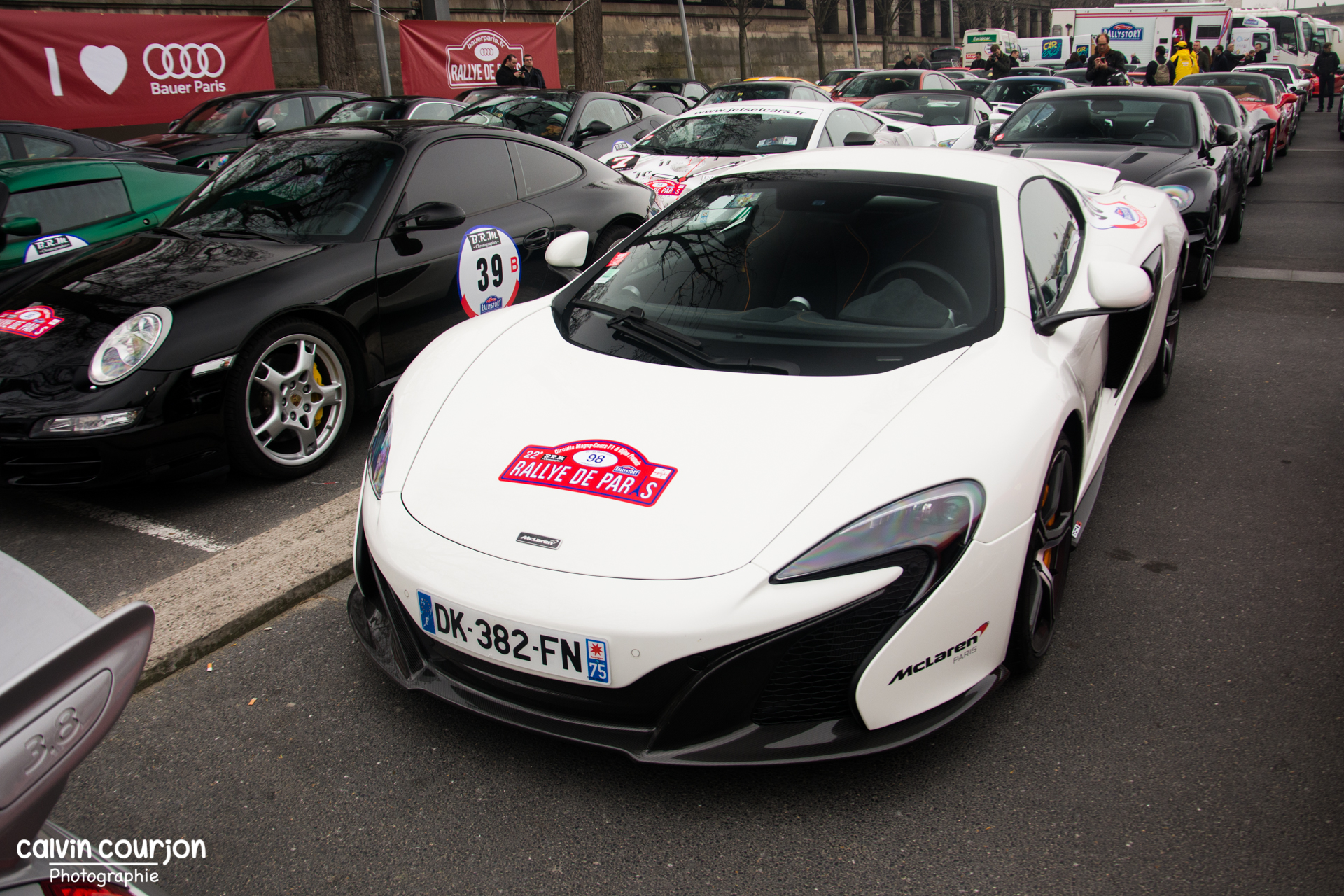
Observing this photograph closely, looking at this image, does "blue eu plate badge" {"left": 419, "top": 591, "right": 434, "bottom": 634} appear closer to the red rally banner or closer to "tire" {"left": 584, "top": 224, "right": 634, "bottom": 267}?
"tire" {"left": 584, "top": 224, "right": 634, "bottom": 267}

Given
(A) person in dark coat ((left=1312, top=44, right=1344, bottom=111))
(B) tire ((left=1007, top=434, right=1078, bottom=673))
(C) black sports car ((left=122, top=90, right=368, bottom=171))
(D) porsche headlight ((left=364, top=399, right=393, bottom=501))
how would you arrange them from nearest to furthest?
1. (B) tire ((left=1007, top=434, right=1078, bottom=673))
2. (D) porsche headlight ((left=364, top=399, right=393, bottom=501))
3. (C) black sports car ((left=122, top=90, right=368, bottom=171))
4. (A) person in dark coat ((left=1312, top=44, right=1344, bottom=111))

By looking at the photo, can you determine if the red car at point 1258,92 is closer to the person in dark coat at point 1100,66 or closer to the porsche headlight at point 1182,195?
the person in dark coat at point 1100,66

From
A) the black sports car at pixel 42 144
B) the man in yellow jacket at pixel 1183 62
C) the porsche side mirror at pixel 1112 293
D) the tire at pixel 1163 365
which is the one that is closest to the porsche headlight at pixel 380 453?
the porsche side mirror at pixel 1112 293

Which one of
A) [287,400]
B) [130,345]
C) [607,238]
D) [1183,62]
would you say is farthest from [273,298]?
[1183,62]

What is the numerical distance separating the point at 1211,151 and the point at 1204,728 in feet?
21.6

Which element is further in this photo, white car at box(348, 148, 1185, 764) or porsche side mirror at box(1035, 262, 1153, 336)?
porsche side mirror at box(1035, 262, 1153, 336)

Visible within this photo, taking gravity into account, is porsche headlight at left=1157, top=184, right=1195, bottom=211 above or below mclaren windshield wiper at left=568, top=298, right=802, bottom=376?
above

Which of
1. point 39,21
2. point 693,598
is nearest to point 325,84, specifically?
point 39,21

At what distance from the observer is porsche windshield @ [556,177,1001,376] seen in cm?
276

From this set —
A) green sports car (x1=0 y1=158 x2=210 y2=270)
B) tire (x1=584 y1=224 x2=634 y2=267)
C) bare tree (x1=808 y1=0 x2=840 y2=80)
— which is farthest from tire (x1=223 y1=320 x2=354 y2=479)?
bare tree (x1=808 y1=0 x2=840 y2=80)

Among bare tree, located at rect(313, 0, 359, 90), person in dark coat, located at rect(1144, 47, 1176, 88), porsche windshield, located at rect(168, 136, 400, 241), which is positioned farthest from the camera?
person in dark coat, located at rect(1144, 47, 1176, 88)

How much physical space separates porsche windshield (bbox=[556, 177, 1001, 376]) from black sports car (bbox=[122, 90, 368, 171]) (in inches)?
335

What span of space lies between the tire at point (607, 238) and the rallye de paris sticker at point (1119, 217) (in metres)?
2.52

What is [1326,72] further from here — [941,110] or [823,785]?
[823,785]
